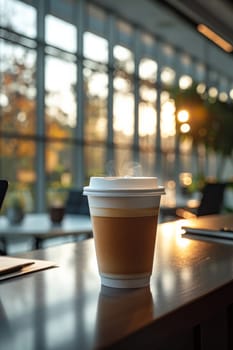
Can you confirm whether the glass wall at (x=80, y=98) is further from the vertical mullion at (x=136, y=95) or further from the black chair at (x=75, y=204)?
the black chair at (x=75, y=204)

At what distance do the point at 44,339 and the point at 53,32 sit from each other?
7.59m

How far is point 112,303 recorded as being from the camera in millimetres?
773

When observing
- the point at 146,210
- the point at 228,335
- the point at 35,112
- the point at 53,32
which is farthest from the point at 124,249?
the point at 53,32

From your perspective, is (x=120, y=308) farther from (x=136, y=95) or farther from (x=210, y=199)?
(x=136, y=95)

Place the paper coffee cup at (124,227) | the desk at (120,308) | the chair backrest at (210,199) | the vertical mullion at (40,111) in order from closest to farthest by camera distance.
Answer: the desk at (120,308) → the paper coffee cup at (124,227) → the chair backrest at (210,199) → the vertical mullion at (40,111)

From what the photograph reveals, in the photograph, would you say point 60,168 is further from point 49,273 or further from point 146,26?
point 49,273

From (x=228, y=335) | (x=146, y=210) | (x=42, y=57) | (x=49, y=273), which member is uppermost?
(x=42, y=57)

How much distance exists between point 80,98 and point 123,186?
750cm

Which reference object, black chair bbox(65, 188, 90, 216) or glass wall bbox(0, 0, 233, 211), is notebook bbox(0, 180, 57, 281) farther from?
glass wall bbox(0, 0, 233, 211)

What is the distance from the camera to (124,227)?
0.85m

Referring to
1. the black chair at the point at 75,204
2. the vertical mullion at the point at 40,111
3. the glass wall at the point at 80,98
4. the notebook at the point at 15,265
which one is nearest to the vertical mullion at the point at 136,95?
the glass wall at the point at 80,98

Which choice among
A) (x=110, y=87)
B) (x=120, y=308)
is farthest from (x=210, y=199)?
(x=110, y=87)

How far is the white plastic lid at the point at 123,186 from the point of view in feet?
2.84

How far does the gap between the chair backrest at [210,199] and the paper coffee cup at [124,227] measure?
11.5ft
